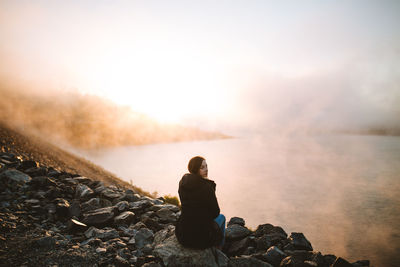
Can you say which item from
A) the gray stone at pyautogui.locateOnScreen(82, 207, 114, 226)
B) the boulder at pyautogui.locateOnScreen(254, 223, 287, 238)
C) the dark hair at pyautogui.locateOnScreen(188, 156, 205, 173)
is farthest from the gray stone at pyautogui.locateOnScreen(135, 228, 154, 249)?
the boulder at pyautogui.locateOnScreen(254, 223, 287, 238)

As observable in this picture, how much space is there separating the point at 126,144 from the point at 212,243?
131449 mm

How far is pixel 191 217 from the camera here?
10.8ft

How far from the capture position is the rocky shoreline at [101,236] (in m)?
3.43

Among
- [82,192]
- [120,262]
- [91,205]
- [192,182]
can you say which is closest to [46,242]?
[120,262]

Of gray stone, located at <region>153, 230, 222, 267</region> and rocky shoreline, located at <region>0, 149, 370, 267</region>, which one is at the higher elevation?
gray stone, located at <region>153, 230, 222, 267</region>

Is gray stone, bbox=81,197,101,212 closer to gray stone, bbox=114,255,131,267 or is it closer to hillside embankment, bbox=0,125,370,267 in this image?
hillside embankment, bbox=0,125,370,267

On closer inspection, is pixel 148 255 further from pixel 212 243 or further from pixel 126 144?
pixel 126 144

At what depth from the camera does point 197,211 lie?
10.8 feet

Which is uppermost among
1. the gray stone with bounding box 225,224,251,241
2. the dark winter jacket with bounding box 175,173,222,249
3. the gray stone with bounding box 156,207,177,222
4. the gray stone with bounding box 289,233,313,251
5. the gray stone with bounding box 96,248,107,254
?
the dark winter jacket with bounding box 175,173,222,249

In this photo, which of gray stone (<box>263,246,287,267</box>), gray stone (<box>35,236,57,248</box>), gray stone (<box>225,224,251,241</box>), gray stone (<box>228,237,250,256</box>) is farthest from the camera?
gray stone (<box>225,224,251,241</box>)

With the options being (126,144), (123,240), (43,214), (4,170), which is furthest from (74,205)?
(126,144)

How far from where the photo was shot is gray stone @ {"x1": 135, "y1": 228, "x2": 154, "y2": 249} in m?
4.24

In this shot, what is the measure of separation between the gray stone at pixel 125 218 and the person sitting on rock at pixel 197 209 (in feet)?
7.93

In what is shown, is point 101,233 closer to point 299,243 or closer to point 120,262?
point 120,262
